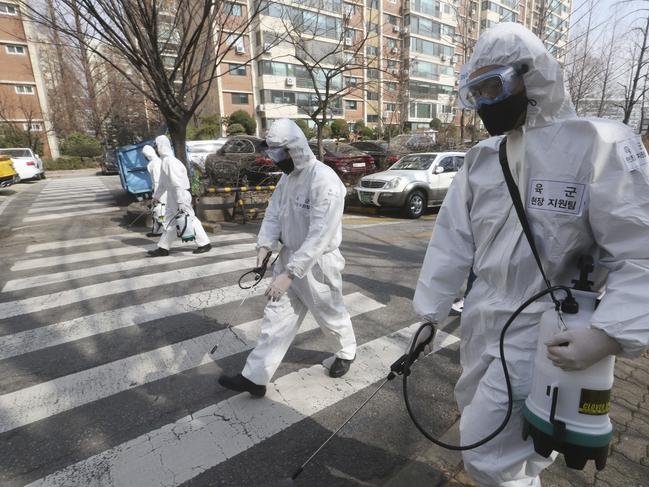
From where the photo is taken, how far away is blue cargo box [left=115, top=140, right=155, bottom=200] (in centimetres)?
1190

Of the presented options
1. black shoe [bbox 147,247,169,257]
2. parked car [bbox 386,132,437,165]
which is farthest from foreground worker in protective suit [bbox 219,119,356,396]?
parked car [bbox 386,132,437,165]

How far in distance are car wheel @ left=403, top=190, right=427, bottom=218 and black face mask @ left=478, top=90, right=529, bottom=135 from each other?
30.5 ft

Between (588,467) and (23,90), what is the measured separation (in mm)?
43803

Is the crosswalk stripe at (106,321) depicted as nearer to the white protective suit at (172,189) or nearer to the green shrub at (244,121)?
the white protective suit at (172,189)

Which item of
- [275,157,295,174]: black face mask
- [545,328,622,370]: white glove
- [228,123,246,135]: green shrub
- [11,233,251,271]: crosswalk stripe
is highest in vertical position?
[228,123,246,135]: green shrub

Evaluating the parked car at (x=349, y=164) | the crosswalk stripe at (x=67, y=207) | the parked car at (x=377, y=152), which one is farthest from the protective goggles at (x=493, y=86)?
the parked car at (x=377, y=152)

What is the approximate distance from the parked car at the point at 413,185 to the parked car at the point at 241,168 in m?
2.90

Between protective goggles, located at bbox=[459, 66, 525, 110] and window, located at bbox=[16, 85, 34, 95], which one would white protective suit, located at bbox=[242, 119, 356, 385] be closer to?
protective goggles, located at bbox=[459, 66, 525, 110]

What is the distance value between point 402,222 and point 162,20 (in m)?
7.67

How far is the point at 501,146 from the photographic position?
156 cm

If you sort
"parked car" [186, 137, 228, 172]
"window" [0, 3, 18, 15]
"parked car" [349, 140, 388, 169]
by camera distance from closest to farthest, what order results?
1. "window" [0, 3, 18, 15]
2. "parked car" [186, 137, 228, 172]
3. "parked car" [349, 140, 388, 169]

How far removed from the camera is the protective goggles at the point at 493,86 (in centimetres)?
143

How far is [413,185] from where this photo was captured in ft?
35.2

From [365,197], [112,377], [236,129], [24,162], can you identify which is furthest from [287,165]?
[236,129]
